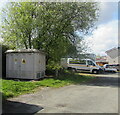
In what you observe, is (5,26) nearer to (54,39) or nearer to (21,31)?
(21,31)

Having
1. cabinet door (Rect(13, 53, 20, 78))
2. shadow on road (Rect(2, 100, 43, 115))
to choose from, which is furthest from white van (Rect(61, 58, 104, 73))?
shadow on road (Rect(2, 100, 43, 115))

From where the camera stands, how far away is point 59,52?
15.4 meters

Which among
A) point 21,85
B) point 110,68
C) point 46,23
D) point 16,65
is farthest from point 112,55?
point 21,85

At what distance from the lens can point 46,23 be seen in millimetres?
15727

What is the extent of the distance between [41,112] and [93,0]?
47.5ft

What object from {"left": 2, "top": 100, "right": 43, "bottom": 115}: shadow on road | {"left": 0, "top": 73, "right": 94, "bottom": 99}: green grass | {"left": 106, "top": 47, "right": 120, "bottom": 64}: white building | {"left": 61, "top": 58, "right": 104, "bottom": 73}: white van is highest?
{"left": 106, "top": 47, "right": 120, "bottom": 64}: white building

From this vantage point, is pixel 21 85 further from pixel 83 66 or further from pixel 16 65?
pixel 83 66

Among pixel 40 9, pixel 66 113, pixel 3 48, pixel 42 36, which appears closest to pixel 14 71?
pixel 3 48

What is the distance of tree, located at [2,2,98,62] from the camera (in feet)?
49.7

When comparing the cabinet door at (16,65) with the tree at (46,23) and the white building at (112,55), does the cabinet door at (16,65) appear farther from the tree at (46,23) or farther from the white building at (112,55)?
the white building at (112,55)

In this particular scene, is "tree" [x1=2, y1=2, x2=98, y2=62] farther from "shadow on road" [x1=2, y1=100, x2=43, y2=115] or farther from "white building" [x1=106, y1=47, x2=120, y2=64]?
"white building" [x1=106, y1=47, x2=120, y2=64]

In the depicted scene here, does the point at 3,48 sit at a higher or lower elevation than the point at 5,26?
lower

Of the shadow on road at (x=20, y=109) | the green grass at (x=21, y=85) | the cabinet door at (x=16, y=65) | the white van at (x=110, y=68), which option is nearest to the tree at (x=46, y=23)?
the cabinet door at (x=16, y=65)

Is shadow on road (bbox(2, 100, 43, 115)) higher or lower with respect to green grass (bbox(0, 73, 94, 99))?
lower
